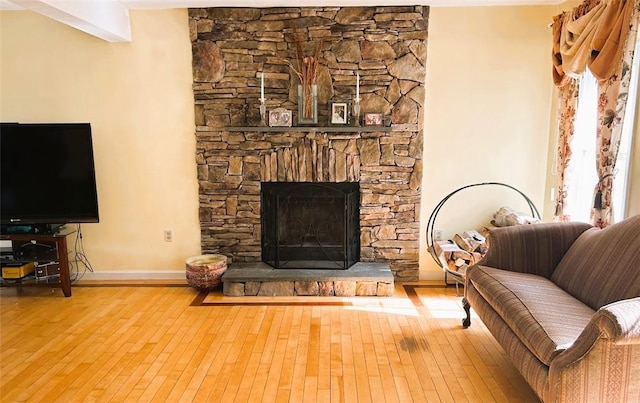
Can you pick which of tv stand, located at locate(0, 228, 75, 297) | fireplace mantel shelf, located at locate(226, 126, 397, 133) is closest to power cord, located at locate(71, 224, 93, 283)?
tv stand, located at locate(0, 228, 75, 297)

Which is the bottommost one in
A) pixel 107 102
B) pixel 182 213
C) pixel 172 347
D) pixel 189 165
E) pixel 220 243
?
pixel 172 347

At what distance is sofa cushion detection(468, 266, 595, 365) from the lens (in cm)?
194

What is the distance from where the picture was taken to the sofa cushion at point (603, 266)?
223 cm

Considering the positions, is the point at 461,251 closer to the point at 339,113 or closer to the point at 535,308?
the point at 535,308

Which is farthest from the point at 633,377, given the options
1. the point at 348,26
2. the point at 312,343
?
the point at 348,26

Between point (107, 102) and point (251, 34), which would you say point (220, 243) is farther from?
point (251, 34)

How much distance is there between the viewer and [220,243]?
13.5 ft

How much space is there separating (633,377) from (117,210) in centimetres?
399

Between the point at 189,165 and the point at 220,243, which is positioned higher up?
the point at 189,165

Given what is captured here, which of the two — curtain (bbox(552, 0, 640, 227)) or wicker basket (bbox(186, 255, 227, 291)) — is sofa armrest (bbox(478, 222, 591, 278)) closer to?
curtain (bbox(552, 0, 640, 227))

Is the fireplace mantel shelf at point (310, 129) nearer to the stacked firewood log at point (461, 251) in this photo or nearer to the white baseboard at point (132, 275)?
the stacked firewood log at point (461, 251)

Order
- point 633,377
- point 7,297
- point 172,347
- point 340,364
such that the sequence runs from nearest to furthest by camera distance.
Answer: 1. point 633,377
2. point 340,364
3. point 172,347
4. point 7,297

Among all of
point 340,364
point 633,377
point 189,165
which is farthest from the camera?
point 189,165

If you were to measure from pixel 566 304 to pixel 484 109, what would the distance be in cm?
210
